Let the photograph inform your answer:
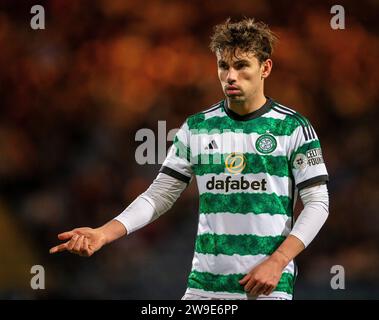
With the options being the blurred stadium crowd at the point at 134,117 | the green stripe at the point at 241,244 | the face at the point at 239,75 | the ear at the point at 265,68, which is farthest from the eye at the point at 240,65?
the blurred stadium crowd at the point at 134,117

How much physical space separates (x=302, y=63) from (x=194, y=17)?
801mm

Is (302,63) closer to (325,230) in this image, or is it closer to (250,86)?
(325,230)

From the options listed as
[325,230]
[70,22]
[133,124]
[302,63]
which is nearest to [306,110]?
[302,63]

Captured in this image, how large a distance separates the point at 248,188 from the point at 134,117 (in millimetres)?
2497

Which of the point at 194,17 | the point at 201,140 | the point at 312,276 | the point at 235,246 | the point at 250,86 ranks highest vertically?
the point at 194,17

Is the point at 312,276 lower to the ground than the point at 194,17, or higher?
lower

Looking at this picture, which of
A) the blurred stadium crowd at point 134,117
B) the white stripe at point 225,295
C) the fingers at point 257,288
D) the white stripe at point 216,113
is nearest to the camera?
the fingers at point 257,288

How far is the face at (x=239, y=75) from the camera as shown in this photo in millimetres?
2791

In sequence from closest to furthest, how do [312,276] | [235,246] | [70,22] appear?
[235,246]
[312,276]
[70,22]

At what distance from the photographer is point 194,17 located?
518cm

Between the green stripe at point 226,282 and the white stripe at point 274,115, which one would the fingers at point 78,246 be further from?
the white stripe at point 274,115

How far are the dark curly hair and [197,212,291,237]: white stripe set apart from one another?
605mm

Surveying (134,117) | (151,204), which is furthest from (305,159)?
A: (134,117)

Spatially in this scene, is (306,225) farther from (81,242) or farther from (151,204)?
(81,242)
